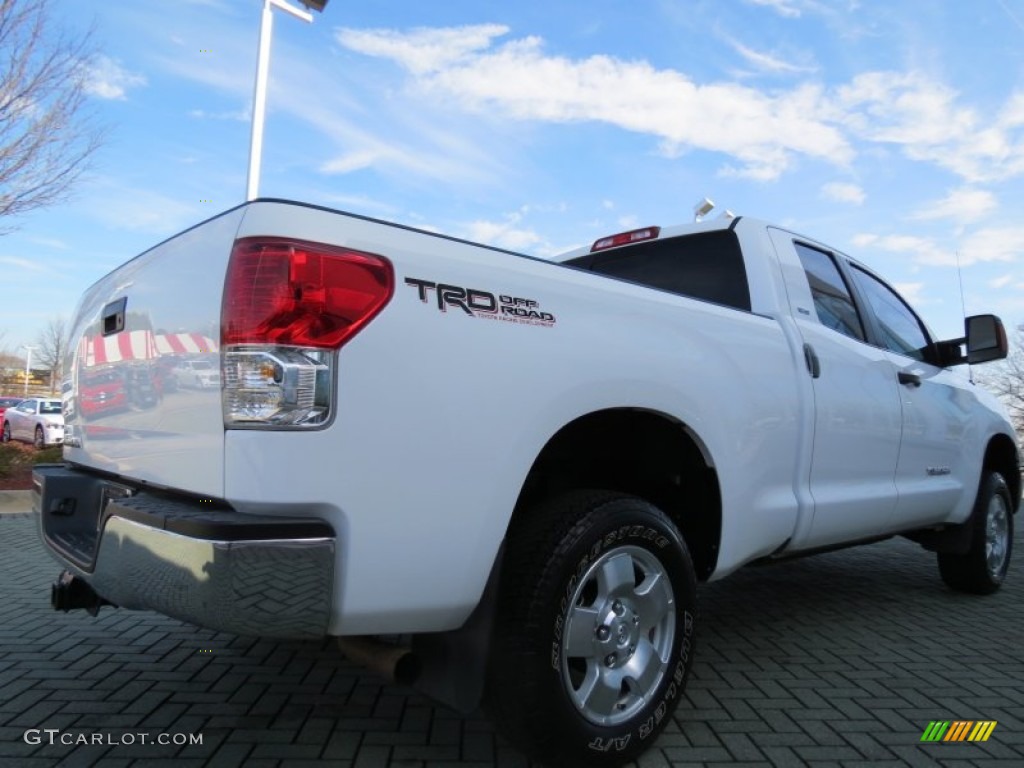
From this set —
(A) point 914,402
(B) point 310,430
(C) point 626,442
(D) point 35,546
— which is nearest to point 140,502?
(B) point 310,430

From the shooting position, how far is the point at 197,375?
6.09 ft

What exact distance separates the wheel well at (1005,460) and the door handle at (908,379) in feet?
3.98

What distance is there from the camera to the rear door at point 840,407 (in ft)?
10.7

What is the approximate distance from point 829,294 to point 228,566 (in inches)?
129

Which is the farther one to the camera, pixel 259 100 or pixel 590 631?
pixel 259 100

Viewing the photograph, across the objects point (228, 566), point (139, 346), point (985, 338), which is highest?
point (985, 338)

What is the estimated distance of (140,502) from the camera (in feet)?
6.38

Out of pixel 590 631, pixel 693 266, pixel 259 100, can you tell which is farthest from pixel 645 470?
pixel 259 100

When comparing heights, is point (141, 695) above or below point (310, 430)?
below

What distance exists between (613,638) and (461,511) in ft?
2.49

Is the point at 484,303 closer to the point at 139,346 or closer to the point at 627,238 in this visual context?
the point at 139,346

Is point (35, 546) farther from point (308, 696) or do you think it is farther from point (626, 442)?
point (626, 442)

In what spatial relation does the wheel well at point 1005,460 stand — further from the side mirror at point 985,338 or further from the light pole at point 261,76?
the light pole at point 261,76

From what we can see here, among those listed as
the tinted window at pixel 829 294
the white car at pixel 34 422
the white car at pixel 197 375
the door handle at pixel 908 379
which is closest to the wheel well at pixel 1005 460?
the door handle at pixel 908 379
